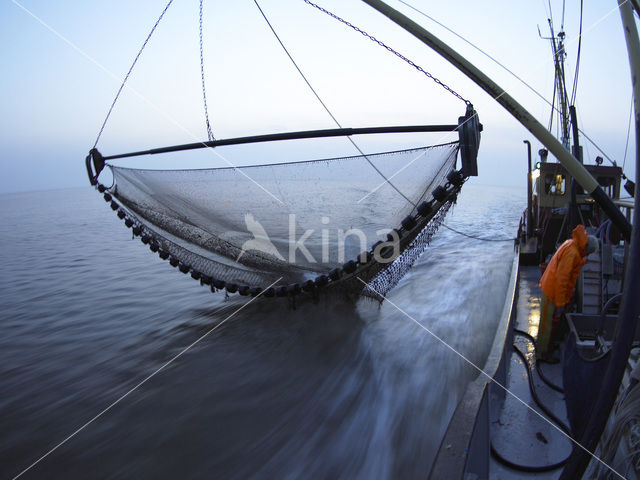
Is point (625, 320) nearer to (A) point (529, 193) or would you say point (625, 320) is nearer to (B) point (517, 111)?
(B) point (517, 111)

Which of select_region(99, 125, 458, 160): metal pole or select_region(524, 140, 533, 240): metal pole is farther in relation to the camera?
select_region(524, 140, 533, 240): metal pole

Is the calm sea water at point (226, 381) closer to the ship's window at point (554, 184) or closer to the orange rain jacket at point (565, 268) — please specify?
the orange rain jacket at point (565, 268)

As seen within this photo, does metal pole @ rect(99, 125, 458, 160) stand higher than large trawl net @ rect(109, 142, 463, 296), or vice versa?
metal pole @ rect(99, 125, 458, 160)

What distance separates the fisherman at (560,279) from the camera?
282cm

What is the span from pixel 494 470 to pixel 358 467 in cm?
121

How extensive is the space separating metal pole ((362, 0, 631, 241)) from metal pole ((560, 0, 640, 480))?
31cm

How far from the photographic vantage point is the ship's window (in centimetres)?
860

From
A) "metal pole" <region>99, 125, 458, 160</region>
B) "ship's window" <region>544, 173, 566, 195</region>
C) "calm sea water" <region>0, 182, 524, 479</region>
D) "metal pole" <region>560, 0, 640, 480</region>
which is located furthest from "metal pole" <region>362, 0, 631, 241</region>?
"ship's window" <region>544, 173, 566, 195</region>

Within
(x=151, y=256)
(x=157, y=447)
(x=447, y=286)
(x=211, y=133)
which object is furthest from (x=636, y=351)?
(x=151, y=256)

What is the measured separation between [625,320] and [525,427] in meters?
1.60

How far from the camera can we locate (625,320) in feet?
4.75

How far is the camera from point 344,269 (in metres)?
4.09

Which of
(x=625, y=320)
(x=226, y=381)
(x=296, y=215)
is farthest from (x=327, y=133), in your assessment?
(x=226, y=381)

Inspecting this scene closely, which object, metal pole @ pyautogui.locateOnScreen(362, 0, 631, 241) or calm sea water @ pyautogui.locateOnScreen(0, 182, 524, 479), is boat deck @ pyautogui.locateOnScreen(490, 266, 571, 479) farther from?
metal pole @ pyautogui.locateOnScreen(362, 0, 631, 241)
